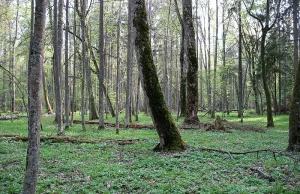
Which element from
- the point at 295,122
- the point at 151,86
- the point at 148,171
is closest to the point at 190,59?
the point at 151,86

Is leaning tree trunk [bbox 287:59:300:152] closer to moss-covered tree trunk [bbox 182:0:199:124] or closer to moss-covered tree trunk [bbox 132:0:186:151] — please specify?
moss-covered tree trunk [bbox 132:0:186:151]

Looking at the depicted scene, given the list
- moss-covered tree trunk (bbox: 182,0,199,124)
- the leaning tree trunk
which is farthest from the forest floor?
moss-covered tree trunk (bbox: 182,0,199,124)

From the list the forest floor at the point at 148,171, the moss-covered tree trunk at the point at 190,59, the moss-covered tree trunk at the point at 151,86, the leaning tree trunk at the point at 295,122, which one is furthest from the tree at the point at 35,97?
the moss-covered tree trunk at the point at 190,59

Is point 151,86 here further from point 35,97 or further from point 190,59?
point 190,59

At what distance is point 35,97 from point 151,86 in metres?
4.76

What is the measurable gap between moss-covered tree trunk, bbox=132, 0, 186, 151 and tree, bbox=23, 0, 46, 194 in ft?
15.1

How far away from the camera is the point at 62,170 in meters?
6.71

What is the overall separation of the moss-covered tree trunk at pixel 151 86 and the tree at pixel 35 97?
4.60 metres

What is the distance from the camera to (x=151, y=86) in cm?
826

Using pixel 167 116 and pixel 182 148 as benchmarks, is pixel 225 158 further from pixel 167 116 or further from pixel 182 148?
pixel 167 116

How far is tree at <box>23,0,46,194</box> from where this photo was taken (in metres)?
3.82

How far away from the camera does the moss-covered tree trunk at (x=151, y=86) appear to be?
826cm

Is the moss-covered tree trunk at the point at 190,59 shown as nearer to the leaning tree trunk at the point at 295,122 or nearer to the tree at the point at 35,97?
the leaning tree trunk at the point at 295,122

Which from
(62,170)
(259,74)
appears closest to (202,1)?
(259,74)
